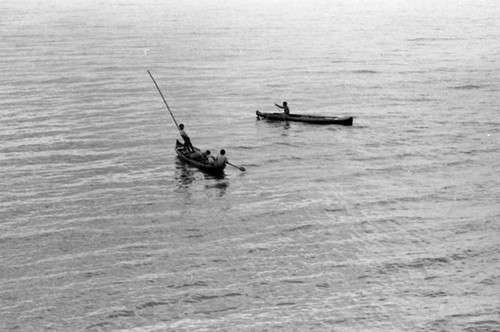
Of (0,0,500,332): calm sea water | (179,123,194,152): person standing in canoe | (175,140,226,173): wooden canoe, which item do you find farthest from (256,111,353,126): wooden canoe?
(179,123,194,152): person standing in canoe

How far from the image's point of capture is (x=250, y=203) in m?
40.4

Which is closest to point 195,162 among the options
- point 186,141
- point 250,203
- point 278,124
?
point 186,141

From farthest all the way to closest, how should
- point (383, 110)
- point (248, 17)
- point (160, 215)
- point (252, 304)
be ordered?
point (248, 17)
point (383, 110)
point (160, 215)
point (252, 304)

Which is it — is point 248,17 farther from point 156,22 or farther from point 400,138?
point 400,138

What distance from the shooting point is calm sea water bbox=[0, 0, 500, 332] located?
29.0m

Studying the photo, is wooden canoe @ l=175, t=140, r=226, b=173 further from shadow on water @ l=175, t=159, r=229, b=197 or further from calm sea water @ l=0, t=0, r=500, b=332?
calm sea water @ l=0, t=0, r=500, b=332

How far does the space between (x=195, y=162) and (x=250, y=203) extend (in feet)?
26.0

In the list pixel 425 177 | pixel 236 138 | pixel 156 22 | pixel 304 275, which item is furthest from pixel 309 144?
pixel 156 22

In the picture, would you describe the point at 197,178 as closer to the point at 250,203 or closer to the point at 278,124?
the point at 250,203

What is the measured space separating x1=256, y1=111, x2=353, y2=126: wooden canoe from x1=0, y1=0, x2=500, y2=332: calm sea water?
0.90 metres

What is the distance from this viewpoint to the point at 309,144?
53156 mm

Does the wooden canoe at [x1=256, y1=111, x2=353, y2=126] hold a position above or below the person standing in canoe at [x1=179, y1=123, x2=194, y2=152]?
above

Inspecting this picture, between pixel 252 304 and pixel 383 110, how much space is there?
4027 centimetres

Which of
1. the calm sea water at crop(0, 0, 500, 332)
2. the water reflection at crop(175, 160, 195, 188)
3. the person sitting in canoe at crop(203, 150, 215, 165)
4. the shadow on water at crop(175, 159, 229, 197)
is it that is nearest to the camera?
the calm sea water at crop(0, 0, 500, 332)
